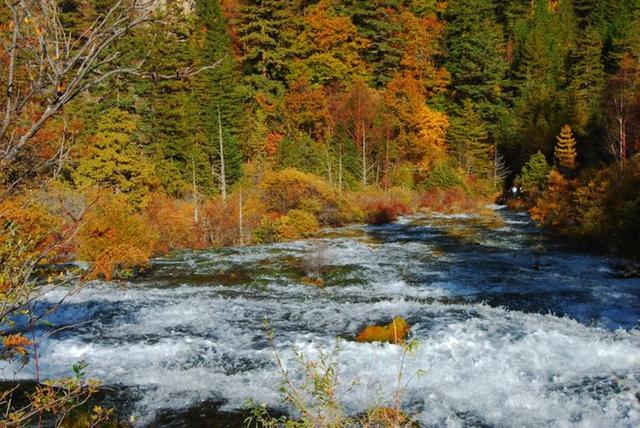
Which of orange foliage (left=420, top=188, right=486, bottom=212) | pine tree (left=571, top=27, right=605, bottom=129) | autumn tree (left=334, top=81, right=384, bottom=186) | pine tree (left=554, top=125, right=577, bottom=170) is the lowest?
orange foliage (left=420, top=188, right=486, bottom=212)

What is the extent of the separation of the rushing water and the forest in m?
3.62

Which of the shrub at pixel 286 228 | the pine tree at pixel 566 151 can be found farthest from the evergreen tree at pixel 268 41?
the pine tree at pixel 566 151

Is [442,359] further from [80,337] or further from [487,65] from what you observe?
[487,65]

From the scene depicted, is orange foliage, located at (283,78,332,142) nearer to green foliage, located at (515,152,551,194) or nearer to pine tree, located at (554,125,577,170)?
green foliage, located at (515,152,551,194)

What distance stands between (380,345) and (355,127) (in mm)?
31158

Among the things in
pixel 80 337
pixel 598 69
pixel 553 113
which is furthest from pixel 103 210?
pixel 598 69

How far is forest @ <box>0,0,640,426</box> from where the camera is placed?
2266cm

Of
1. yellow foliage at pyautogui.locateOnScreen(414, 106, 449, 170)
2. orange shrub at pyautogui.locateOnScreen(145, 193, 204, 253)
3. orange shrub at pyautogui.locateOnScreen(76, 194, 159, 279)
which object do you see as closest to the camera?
orange shrub at pyautogui.locateOnScreen(76, 194, 159, 279)

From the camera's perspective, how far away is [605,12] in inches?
2154

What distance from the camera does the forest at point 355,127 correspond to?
22656 mm

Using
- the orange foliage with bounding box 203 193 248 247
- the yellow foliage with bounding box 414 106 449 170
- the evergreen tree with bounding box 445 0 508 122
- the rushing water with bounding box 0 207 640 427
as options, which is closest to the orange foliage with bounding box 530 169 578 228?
the rushing water with bounding box 0 207 640 427

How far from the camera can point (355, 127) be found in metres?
38.1

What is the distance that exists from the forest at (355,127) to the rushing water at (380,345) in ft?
11.9

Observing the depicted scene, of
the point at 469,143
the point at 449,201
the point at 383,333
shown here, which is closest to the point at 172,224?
the point at 383,333
